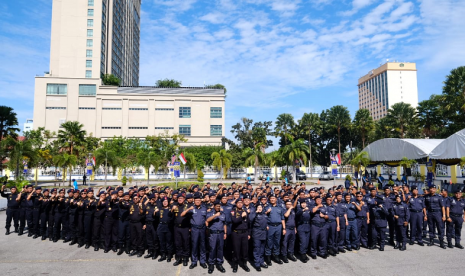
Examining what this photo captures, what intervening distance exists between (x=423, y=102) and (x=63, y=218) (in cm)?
4464

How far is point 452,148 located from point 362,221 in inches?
659

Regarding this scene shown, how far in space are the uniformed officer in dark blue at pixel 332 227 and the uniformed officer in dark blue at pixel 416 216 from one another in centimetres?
255

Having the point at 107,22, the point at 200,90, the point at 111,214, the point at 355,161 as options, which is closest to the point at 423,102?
the point at 355,161

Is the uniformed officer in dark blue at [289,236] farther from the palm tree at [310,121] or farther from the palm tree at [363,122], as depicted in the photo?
the palm tree at [310,121]

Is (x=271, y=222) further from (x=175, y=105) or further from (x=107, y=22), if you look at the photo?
(x=107, y=22)

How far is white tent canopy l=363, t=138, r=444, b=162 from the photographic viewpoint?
961 inches

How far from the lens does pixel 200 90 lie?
61.5 meters

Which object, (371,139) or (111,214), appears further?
(371,139)

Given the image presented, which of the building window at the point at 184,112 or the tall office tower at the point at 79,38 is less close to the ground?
the tall office tower at the point at 79,38

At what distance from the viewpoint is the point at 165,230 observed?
7.47m

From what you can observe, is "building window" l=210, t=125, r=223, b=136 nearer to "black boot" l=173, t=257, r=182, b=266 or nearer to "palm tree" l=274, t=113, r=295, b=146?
"palm tree" l=274, t=113, r=295, b=146

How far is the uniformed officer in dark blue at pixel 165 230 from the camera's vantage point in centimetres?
746

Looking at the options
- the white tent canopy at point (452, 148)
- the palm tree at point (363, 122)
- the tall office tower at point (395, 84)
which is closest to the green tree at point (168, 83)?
the palm tree at point (363, 122)

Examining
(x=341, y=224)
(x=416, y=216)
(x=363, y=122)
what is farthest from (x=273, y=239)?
(x=363, y=122)
